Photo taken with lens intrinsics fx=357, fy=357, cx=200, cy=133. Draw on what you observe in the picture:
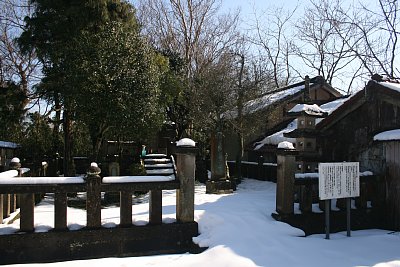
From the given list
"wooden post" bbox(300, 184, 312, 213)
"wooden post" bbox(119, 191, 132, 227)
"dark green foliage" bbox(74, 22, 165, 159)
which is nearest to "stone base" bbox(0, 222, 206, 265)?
"wooden post" bbox(119, 191, 132, 227)

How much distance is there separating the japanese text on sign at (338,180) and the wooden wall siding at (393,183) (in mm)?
1693

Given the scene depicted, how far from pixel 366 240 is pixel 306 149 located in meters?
3.52

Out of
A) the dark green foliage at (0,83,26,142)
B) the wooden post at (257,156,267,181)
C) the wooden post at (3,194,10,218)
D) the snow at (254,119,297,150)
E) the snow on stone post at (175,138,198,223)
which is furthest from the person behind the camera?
the snow at (254,119,297,150)

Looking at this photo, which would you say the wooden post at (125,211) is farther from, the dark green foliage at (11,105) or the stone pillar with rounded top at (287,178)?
the dark green foliage at (11,105)

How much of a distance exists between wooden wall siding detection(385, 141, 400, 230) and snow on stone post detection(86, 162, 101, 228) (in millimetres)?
7179

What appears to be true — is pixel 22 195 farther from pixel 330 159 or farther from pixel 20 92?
pixel 20 92

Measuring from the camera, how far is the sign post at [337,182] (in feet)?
24.4

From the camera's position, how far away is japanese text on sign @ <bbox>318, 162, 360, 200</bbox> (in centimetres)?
743

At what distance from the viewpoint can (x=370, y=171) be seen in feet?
31.4

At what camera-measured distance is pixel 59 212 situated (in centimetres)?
664

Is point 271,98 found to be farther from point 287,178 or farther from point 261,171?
point 287,178

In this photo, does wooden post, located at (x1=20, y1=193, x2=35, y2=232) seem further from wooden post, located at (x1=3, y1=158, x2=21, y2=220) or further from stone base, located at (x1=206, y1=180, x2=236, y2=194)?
stone base, located at (x1=206, y1=180, x2=236, y2=194)

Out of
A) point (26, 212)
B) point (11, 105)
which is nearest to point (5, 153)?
point (11, 105)

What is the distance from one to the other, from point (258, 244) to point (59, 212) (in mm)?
3773
